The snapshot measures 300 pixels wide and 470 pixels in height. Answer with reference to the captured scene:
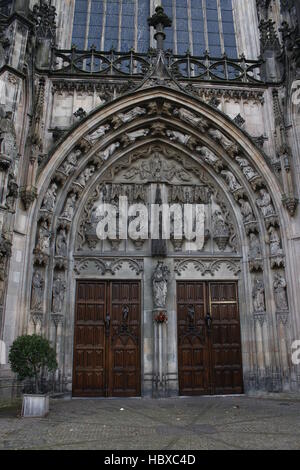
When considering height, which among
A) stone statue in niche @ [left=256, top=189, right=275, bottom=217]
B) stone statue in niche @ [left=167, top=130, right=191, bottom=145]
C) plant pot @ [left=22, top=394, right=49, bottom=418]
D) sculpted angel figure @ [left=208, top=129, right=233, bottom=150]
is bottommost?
plant pot @ [left=22, top=394, right=49, bottom=418]

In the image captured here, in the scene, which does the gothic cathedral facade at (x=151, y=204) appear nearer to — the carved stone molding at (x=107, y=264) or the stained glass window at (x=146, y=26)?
the carved stone molding at (x=107, y=264)

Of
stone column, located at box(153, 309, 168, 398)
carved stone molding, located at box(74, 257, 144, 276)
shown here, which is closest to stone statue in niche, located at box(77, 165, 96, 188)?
carved stone molding, located at box(74, 257, 144, 276)

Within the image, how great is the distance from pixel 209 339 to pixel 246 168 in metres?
5.12

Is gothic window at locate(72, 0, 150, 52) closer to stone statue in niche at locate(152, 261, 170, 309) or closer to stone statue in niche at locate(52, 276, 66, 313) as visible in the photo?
stone statue in niche at locate(152, 261, 170, 309)

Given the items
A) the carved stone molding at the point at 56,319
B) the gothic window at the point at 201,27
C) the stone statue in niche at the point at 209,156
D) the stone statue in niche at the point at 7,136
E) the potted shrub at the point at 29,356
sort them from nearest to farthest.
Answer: the potted shrub at the point at 29,356 < the stone statue in niche at the point at 7,136 < the carved stone molding at the point at 56,319 < the stone statue in niche at the point at 209,156 < the gothic window at the point at 201,27

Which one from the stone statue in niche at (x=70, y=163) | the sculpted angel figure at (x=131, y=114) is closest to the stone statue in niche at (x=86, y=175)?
the stone statue in niche at (x=70, y=163)

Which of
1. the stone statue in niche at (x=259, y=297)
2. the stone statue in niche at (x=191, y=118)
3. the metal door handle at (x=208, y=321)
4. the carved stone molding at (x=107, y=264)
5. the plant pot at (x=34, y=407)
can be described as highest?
the stone statue in niche at (x=191, y=118)

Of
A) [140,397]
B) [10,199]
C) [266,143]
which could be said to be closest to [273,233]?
[266,143]

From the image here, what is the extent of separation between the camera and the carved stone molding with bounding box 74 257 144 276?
37.7 ft

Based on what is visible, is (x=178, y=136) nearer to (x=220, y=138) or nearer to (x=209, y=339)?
(x=220, y=138)

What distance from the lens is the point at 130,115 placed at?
39.2 feet

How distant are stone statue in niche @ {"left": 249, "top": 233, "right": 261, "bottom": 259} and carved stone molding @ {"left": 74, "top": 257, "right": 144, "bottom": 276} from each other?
10.5 ft

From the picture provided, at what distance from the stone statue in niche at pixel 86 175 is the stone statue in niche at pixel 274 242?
548cm

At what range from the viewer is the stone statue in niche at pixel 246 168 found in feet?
38.4
